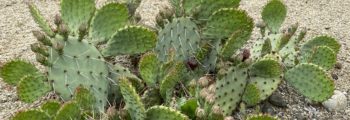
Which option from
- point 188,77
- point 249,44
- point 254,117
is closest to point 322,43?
point 249,44

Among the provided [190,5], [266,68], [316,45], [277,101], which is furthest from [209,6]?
[316,45]

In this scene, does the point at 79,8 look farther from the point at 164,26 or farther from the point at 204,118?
the point at 204,118

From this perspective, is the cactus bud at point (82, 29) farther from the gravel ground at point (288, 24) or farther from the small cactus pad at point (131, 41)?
the gravel ground at point (288, 24)

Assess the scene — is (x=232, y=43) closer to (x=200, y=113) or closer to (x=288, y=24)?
(x=200, y=113)

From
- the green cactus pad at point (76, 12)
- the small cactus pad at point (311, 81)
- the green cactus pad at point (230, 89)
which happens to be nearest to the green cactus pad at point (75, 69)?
the green cactus pad at point (76, 12)

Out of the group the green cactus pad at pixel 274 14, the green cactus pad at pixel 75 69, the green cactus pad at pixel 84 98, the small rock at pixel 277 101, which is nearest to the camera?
the green cactus pad at pixel 84 98
